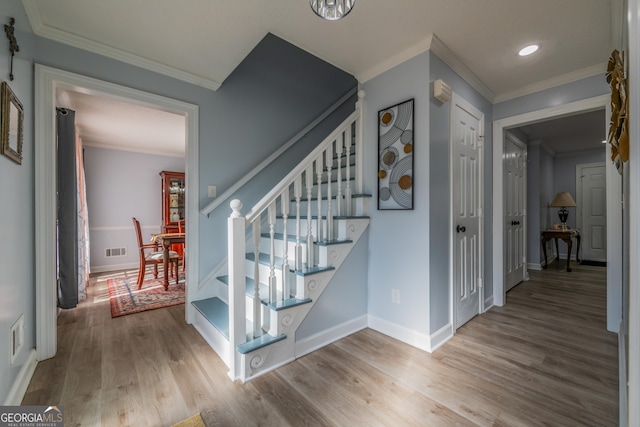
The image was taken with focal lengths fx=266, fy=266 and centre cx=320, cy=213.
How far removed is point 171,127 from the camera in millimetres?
3830

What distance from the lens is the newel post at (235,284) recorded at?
5.21 feet

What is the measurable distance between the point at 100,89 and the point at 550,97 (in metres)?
3.85

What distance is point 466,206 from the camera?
2.40m

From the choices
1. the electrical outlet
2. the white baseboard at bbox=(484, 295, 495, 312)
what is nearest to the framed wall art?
the electrical outlet

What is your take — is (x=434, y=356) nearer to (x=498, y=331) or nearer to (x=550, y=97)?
(x=498, y=331)

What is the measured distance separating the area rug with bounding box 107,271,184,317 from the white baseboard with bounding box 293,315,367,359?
5.68 ft

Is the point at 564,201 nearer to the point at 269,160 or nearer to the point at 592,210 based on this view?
the point at 592,210

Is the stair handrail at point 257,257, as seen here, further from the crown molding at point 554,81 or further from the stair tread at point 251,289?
the crown molding at point 554,81

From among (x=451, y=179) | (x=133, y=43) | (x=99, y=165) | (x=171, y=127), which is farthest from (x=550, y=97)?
(x=99, y=165)

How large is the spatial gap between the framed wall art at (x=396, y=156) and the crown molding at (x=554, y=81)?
5.00 feet

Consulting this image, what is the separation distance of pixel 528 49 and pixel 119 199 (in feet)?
19.8

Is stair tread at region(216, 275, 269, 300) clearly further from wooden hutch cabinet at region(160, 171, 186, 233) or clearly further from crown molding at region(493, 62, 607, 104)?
wooden hutch cabinet at region(160, 171, 186, 233)

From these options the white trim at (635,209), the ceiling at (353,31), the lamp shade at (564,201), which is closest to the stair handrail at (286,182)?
the ceiling at (353,31)

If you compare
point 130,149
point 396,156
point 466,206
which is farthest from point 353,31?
point 130,149
